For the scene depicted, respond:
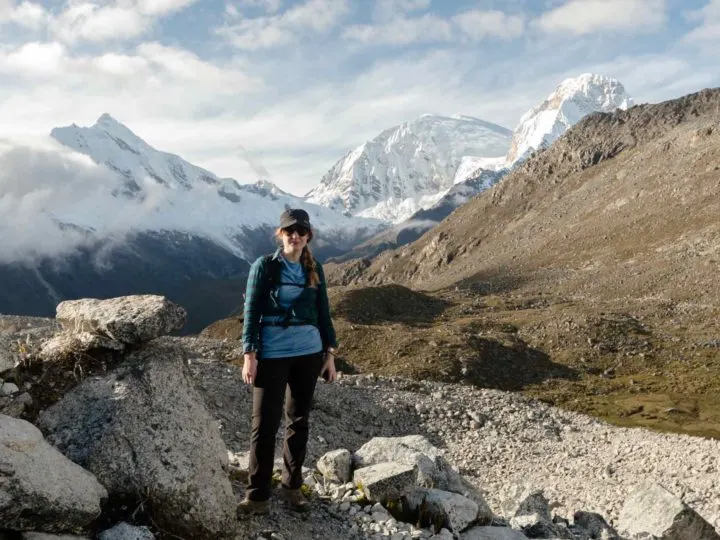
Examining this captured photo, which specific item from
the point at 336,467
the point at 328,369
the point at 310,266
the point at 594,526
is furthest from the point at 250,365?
the point at 594,526

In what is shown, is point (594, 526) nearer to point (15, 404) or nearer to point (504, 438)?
point (15, 404)

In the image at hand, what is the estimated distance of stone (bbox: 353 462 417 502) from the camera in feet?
30.8

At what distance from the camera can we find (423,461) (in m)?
11.1

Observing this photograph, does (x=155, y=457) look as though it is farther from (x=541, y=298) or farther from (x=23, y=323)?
(x=541, y=298)

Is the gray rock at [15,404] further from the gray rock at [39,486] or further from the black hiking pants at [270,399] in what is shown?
the black hiking pants at [270,399]

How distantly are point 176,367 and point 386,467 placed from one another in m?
4.15

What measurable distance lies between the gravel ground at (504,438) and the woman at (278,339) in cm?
1059

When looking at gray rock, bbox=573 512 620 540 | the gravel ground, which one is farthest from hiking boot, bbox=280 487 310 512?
the gravel ground

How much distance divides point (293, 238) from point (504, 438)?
20453mm

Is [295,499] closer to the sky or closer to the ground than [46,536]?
closer to the ground

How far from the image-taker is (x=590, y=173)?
142500 millimetres

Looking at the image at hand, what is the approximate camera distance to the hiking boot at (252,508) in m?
7.93

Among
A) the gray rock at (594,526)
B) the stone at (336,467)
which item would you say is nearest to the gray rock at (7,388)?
the stone at (336,467)

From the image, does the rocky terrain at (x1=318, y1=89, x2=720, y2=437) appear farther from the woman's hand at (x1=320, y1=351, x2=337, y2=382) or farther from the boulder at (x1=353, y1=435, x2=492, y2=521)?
the woman's hand at (x1=320, y1=351, x2=337, y2=382)
